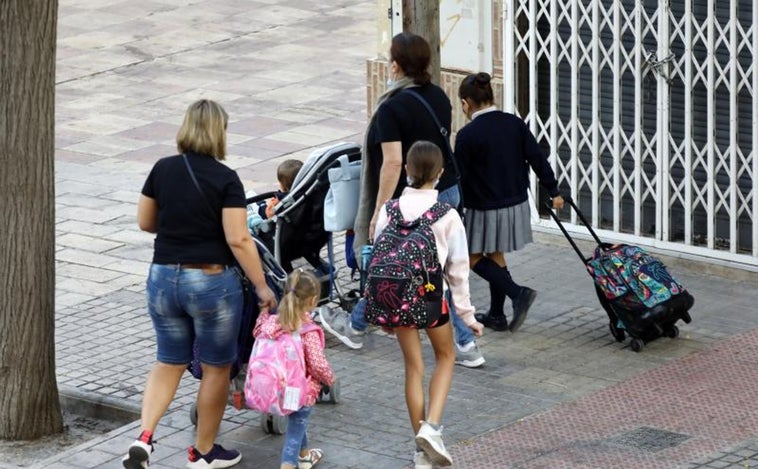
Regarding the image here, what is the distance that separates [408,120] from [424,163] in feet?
4.68

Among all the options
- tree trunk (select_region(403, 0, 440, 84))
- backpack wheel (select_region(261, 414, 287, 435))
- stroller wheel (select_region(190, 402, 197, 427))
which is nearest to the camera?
backpack wheel (select_region(261, 414, 287, 435))

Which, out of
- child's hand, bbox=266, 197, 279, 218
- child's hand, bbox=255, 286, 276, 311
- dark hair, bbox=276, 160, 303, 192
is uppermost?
dark hair, bbox=276, 160, 303, 192

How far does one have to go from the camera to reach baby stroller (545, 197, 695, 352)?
373 inches

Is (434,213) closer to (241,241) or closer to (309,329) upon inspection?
(309,329)

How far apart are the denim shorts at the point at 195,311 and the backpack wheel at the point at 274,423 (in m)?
0.57

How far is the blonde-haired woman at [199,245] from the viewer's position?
7.66 metres

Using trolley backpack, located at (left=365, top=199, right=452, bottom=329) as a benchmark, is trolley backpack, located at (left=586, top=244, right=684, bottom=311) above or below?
below

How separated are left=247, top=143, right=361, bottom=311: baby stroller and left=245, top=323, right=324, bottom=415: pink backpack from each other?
2.09m

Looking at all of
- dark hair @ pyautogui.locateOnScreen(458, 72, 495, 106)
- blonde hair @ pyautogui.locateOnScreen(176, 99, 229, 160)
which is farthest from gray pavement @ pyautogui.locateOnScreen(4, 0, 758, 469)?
blonde hair @ pyautogui.locateOnScreen(176, 99, 229, 160)

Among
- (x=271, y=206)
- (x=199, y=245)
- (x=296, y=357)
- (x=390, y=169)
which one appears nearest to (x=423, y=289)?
(x=296, y=357)

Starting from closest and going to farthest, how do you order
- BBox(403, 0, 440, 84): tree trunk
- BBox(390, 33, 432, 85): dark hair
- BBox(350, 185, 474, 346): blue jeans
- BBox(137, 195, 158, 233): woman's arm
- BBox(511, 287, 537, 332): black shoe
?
1. BBox(137, 195, 158, 233): woman's arm
2. BBox(390, 33, 432, 85): dark hair
3. BBox(350, 185, 474, 346): blue jeans
4. BBox(511, 287, 537, 332): black shoe
5. BBox(403, 0, 440, 84): tree trunk

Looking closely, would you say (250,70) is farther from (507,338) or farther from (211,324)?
(211,324)

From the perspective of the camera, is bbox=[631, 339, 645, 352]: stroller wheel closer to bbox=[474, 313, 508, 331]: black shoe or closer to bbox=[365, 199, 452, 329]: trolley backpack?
bbox=[474, 313, 508, 331]: black shoe

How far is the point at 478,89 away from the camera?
31.5ft
